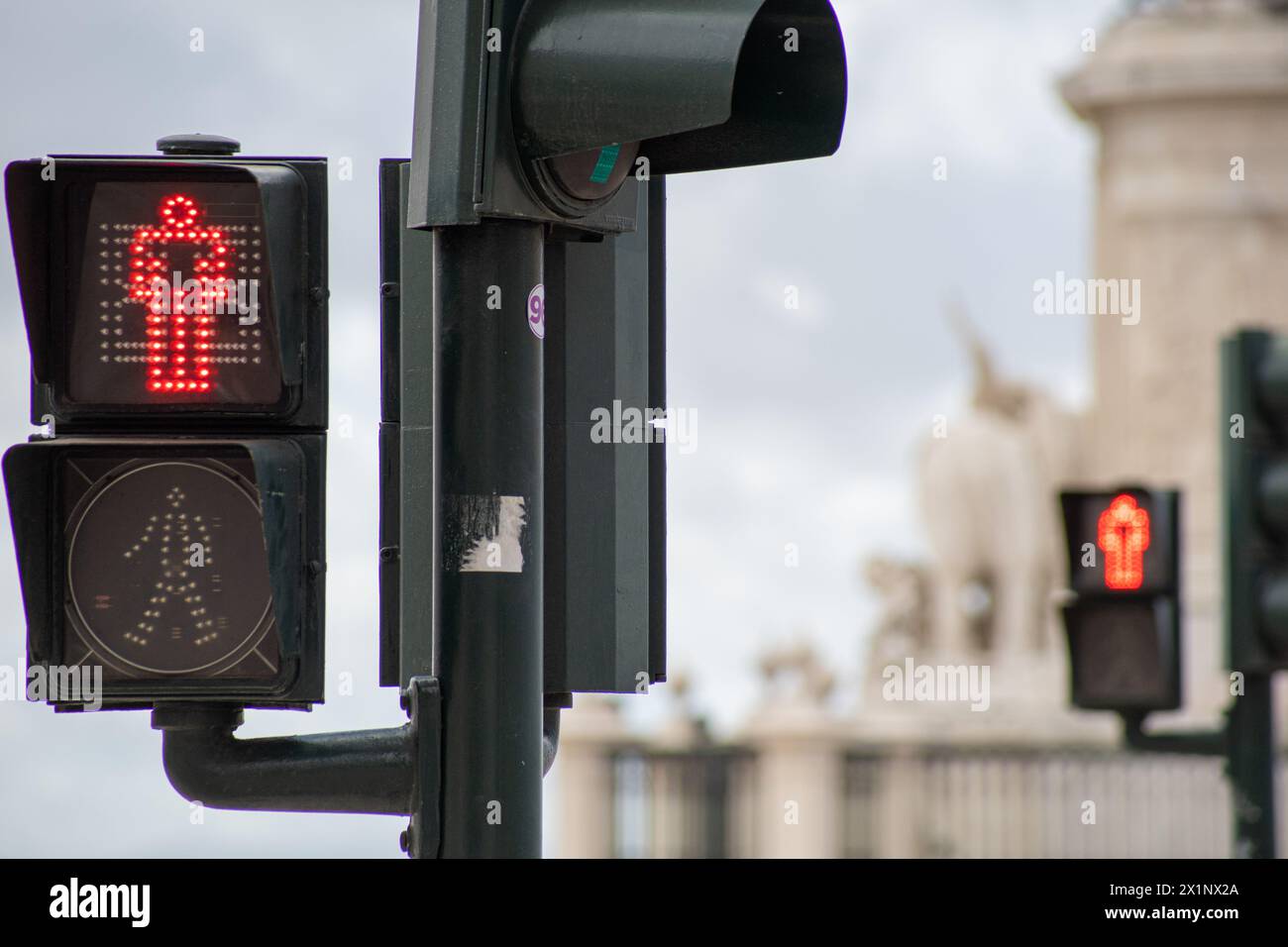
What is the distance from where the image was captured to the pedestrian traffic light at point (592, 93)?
137 inches

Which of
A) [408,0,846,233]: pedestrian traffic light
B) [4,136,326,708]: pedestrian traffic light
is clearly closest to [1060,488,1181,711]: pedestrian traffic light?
[408,0,846,233]: pedestrian traffic light

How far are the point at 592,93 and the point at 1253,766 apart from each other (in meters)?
6.21

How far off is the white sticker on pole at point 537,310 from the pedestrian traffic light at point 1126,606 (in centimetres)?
572

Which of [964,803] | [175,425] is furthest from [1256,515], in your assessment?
[964,803]

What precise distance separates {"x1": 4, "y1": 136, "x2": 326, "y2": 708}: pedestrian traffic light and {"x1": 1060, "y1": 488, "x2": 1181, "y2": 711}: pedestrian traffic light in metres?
5.79

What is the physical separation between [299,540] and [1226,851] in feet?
64.0

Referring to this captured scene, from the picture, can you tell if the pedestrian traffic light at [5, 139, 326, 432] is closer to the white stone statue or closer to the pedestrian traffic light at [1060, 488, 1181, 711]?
the pedestrian traffic light at [1060, 488, 1181, 711]

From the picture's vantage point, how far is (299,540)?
375cm

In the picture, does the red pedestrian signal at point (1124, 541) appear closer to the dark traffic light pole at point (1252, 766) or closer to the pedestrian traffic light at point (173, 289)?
the dark traffic light pole at point (1252, 766)

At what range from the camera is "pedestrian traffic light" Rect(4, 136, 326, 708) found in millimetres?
3783

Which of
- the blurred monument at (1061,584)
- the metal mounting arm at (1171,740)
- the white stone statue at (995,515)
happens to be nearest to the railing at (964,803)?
the blurred monument at (1061,584)

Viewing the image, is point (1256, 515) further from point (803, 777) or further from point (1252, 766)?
point (803, 777)
